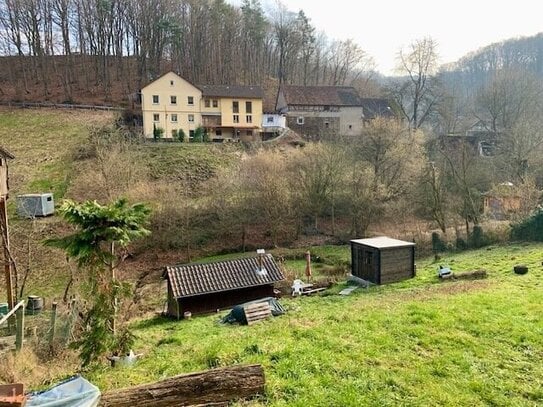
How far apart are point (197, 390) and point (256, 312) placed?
646 centimetres

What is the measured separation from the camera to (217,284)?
49.4 ft

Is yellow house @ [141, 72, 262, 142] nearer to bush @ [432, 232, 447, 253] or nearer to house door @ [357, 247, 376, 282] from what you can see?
bush @ [432, 232, 447, 253]

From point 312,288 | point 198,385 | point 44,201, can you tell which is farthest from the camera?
point 44,201

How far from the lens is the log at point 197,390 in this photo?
187 inches

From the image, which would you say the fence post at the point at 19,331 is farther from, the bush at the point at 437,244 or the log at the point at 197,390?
the bush at the point at 437,244

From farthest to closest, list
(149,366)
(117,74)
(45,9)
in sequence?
(117,74) < (45,9) < (149,366)

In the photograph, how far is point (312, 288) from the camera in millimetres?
16859

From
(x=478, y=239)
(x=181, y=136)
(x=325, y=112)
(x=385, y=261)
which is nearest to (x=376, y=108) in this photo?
(x=325, y=112)

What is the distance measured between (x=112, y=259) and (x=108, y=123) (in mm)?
35304

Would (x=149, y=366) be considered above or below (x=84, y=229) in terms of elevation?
below

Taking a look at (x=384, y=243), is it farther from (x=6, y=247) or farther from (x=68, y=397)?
(x=68, y=397)

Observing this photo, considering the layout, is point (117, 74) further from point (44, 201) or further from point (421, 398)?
point (421, 398)

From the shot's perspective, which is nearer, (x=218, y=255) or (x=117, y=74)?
(x=218, y=255)

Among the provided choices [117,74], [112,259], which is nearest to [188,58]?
[117,74]
